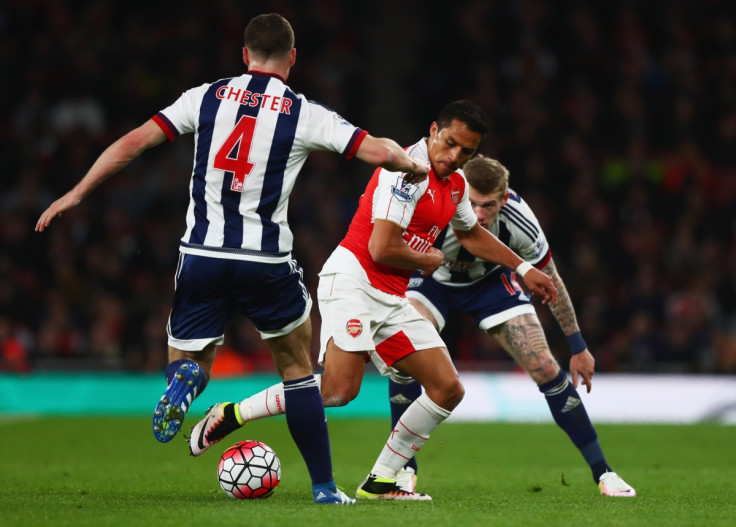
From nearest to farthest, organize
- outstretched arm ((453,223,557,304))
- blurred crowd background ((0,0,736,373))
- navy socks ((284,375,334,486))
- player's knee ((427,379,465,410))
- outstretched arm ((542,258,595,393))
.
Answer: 1. navy socks ((284,375,334,486))
2. player's knee ((427,379,465,410))
3. outstretched arm ((453,223,557,304))
4. outstretched arm ((542,258,595,393))
5. blurred crowd background ((0,0,736,373))

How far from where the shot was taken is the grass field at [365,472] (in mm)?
4594

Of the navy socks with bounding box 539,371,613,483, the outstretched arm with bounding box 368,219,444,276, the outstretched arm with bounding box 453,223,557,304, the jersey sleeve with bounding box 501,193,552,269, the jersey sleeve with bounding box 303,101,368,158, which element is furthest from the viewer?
the jersey sleeve with bounding box 501,193,552,269

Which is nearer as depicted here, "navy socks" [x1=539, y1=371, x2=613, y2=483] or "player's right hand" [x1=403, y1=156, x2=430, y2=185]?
"player's right hand" [x1=403, y1=156, x2=430, y2=185]

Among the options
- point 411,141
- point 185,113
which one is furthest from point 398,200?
point 411,141

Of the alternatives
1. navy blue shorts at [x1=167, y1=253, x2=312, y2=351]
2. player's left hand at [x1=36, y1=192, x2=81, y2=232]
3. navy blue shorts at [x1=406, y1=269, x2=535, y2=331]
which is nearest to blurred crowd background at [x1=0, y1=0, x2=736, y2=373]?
navy blue shorts at [x1=406, y1=269, x2=535, y2=331]

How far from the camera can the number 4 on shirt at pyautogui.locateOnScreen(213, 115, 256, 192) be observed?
16.1ft

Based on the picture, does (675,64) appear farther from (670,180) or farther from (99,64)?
(99,64)

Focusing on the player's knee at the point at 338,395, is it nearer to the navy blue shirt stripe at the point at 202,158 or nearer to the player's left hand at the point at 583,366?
the navy blue shirt stripe at the point at 202,158

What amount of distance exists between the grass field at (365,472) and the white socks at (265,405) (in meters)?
0.46

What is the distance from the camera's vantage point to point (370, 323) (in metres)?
5.54

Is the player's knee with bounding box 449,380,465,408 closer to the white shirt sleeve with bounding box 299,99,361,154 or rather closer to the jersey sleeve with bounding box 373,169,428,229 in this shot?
the jersey sleeve with bounding box 373,169,428,229

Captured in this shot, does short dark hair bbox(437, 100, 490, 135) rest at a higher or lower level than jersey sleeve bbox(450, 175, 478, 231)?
higher

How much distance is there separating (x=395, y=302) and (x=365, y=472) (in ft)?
6.96

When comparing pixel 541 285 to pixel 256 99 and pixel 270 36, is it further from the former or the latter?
pixel 270 36
